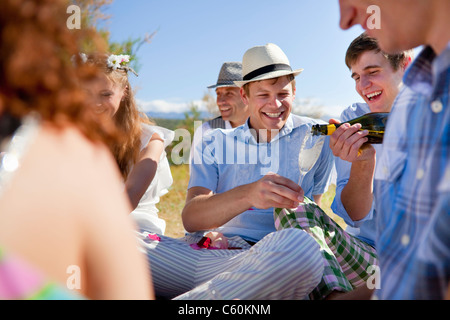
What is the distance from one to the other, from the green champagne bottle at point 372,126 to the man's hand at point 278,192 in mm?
529

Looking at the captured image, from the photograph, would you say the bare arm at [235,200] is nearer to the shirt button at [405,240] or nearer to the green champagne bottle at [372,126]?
the green champagne bottle at [372,126]

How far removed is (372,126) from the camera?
8.21ft

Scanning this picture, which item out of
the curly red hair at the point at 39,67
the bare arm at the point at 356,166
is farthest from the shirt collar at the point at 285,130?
the curly red hair at the point at 39,67

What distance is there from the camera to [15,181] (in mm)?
704

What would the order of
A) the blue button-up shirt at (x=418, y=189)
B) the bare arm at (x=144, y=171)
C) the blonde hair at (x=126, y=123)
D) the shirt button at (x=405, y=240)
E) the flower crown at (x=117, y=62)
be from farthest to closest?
the flower crown at (x=117, y=62), the blonde hair at (x=126, y=123), the bare arm at (x=144, y=171), the shirt button at (x=405, y=240), the blue button-up shirt at (x=418, y=189)

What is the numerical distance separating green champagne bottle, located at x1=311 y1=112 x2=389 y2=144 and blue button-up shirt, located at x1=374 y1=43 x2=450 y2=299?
1082 millimetres

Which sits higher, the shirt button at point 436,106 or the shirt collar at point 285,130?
the shirt button at point 436,106

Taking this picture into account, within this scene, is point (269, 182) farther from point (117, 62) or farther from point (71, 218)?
point (117, 62)

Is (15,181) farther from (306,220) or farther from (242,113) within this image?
(242,113)

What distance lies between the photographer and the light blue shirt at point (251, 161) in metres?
2.75
